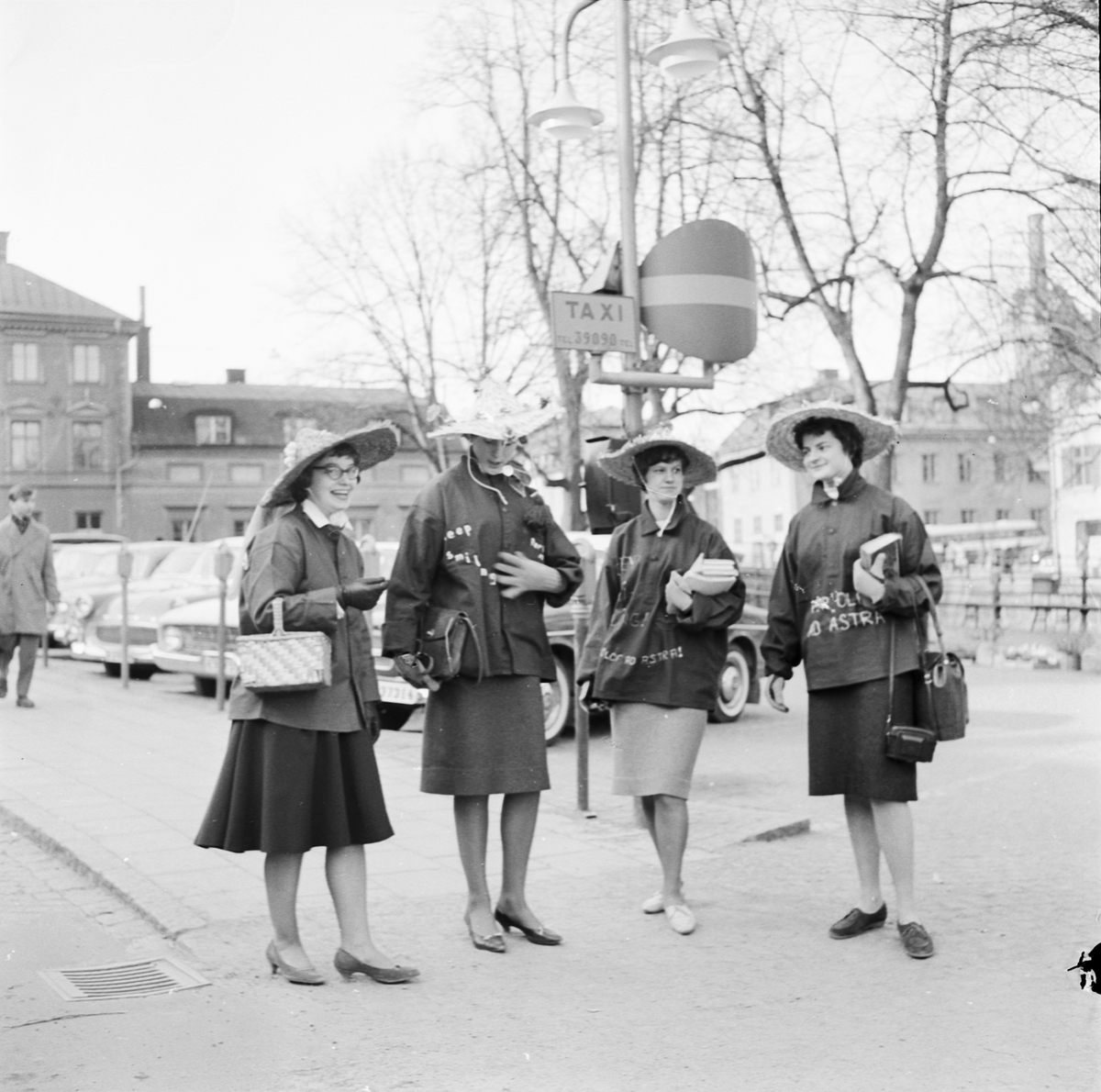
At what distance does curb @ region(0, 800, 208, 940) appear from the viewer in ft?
17.8

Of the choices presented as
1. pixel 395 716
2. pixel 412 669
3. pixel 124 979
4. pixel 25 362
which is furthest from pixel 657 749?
pixel 395 716

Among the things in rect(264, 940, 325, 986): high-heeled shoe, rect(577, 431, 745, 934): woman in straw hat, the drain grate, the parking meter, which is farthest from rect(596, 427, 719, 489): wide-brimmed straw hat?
the parking meter

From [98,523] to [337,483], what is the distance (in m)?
28.0

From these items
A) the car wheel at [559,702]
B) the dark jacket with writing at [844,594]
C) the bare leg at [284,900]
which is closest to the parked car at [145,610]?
the car wheel at [559,702]

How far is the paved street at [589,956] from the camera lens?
151 inches

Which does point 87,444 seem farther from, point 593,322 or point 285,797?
point 285,797

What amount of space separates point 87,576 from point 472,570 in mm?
15476

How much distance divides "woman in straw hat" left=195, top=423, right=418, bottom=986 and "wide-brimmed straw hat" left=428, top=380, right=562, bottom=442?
54cm

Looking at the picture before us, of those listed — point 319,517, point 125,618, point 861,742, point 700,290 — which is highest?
point 700,290

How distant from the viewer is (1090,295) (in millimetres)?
17203

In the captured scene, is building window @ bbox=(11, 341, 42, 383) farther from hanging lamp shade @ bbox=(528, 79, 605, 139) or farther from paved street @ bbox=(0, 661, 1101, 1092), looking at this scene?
hanging lamp shade @ bbox=(528, 79, 605, 139)

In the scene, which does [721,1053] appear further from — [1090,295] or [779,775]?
[1090,295]

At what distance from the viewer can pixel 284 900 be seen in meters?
4.64

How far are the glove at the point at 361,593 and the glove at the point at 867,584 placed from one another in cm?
168
